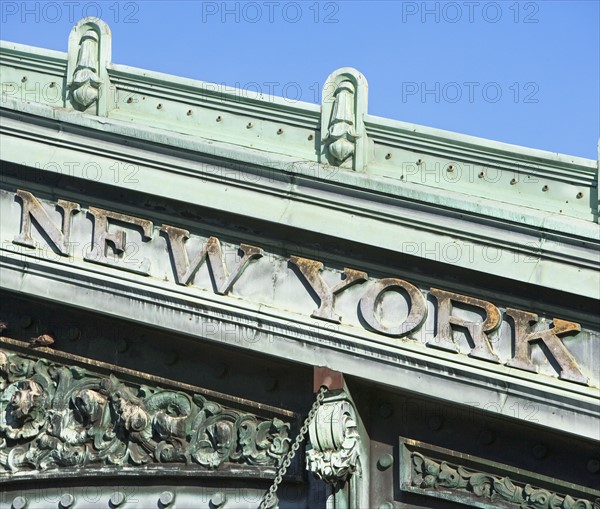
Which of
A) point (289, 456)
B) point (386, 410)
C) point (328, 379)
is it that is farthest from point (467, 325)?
point (289, 456)

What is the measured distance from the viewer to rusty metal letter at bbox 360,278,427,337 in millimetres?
18984

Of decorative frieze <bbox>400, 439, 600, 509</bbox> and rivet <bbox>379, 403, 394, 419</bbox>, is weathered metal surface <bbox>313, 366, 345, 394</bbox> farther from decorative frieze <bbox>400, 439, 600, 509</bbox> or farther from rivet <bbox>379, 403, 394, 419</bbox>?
decorative frieze <bbox>400, 439, 600, 509</bbox>

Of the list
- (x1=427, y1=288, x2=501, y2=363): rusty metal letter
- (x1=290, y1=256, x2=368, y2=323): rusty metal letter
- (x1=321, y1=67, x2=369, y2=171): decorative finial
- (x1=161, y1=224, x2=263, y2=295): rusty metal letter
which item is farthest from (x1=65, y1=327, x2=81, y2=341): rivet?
(x1=427, y1=288, x2=501, y2=363): rusty metal letter

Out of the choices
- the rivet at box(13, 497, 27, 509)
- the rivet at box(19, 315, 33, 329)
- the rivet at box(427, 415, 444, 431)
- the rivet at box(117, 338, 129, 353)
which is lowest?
the rivet at box(13, 497, 27, 509)

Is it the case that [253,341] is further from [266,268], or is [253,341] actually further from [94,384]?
[94,384]

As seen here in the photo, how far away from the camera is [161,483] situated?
20312 mm

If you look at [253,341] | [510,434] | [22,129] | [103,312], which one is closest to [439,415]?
[510,434]

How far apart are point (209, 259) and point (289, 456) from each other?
7.49 feet

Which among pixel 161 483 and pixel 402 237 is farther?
pixel 161 483

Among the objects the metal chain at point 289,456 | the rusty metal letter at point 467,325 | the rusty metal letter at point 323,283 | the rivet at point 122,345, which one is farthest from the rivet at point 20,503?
the rusty metal letter at point 467,325

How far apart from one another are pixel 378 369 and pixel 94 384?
142 inches

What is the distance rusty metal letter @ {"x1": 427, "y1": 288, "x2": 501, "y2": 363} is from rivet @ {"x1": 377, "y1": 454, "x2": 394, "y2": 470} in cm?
143

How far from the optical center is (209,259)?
19.9 m

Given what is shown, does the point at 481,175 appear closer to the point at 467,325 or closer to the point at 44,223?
the point at 467,325
